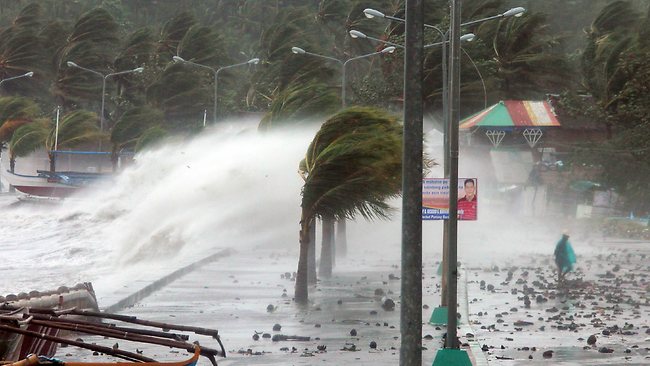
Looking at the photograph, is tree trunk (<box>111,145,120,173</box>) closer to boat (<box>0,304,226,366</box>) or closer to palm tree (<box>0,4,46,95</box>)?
palm tree (<box>0,4,46,95</box>)

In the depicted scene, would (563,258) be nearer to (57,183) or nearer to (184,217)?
(184,217)

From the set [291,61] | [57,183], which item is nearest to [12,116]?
[57,183]

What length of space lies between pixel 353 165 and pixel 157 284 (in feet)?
23.3

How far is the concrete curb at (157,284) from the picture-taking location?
88.1 ft

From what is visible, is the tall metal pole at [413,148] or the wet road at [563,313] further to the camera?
the wet road at [563,313]

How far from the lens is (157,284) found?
3244 centimetres

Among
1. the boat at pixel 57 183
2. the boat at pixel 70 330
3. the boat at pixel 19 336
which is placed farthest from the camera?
the boat at pixel 57 183

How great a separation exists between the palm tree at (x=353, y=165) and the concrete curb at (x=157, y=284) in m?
4.11

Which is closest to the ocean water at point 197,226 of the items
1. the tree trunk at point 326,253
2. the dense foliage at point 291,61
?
the tree trunk at point 326,253

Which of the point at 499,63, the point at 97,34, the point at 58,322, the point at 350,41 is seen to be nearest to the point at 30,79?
the point at 97,34

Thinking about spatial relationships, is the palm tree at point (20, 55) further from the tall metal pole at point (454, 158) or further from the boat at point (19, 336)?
the boat at point (19, 336)

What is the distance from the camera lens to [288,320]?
2609 centimetres

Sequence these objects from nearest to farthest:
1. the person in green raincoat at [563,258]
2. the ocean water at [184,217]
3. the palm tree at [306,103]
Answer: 1. the person in green raincoat at [563,258]
2. the palm tree at [306,103]
3. the ocean water at [184,217]

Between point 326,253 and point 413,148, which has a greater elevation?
point 413,148
